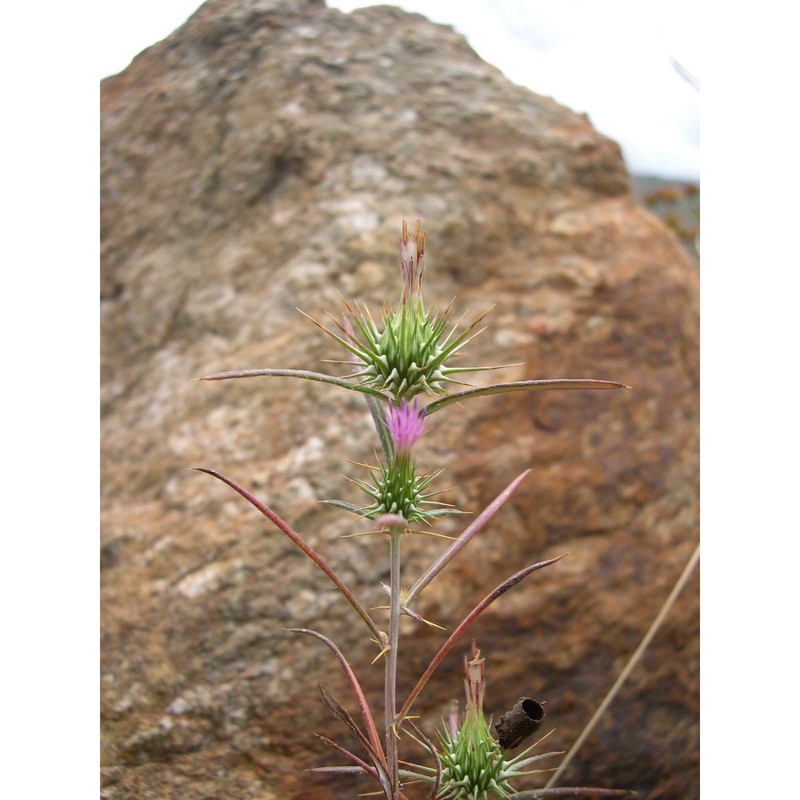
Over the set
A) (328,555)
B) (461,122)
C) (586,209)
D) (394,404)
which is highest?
(461,122)

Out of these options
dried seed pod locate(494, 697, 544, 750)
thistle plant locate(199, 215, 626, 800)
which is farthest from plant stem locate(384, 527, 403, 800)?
dried seed pod locate(494, 697, 544, 750)

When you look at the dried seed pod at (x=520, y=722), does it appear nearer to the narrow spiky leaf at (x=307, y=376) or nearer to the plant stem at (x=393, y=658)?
the plant stem at (x=393, y=658)

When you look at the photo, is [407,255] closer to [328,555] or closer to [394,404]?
[394,404]

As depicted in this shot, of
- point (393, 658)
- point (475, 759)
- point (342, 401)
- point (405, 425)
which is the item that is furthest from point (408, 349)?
point (342, 401)

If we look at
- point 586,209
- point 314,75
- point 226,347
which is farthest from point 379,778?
point 314,75

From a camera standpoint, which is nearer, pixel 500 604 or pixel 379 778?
pixel 379 778

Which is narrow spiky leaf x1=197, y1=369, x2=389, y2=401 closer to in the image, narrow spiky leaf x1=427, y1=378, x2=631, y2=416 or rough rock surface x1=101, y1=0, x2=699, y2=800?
narrow spiky leaf x1=427, y1=378, x2=631, y2=416
